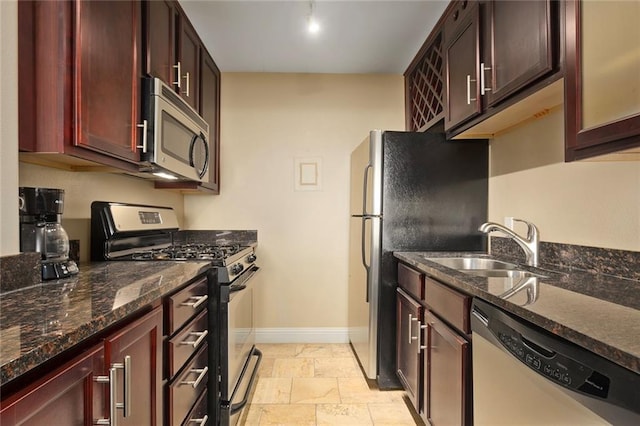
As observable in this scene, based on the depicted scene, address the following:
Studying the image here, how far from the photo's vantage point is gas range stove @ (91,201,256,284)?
1.71m

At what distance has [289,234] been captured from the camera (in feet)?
10.1

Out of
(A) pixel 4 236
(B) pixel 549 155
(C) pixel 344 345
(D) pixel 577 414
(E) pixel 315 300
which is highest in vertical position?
(B) pixel 549 155

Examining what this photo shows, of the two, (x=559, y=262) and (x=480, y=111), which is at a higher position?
(x=480, y=111)

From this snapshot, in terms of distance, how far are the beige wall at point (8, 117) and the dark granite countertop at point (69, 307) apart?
24 centimetres


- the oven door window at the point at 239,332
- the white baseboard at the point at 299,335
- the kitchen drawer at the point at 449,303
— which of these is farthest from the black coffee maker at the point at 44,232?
the white baseboard at the point at 299,335

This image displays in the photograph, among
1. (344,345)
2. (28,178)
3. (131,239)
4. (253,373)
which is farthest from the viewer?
(344,345)

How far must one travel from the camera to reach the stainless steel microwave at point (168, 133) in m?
1.58

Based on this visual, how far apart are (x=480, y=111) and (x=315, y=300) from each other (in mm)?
2141

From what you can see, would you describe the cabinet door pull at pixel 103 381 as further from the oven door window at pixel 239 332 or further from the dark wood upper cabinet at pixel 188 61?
the dark wood upper cabinet at pixel 188 61

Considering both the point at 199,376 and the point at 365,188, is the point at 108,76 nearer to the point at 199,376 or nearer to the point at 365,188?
the point at 199,376

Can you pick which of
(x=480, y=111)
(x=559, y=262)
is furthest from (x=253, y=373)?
(x=480, y=111)

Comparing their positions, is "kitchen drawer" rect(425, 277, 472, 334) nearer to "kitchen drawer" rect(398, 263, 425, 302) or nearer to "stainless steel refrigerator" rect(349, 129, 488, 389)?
"kitchen drawer" rect(398, 263, 425, 302)

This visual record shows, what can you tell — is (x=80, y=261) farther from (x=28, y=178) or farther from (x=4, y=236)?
(x=4, y=236)

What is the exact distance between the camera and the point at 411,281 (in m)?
1.90
